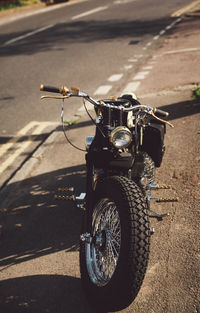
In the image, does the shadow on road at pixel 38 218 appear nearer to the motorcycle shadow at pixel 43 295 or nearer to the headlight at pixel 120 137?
the motorcycle shadow at pixel 43 295

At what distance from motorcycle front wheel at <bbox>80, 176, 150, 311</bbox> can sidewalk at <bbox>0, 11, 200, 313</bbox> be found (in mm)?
294

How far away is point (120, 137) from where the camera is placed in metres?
3.57

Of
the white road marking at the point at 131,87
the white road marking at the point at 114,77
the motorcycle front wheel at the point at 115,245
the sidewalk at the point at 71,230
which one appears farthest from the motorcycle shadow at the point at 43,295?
the white road marking at the point at 114,77

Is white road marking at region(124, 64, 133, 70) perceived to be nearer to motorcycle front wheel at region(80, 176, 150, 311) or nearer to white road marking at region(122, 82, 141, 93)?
white road marking at region(122, 82, 141, 93)

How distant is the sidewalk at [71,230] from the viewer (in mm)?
3561

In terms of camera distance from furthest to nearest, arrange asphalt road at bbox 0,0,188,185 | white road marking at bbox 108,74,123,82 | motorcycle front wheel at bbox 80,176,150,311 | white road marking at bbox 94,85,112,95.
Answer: white road marking at bbox 108,74,123,82 < white road marking at bbox 94,85,112,95 < asphalt road at bbox 0,0,188,185 < motorcycle front wheel at bbox 80,176,150,311

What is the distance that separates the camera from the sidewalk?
3561mm

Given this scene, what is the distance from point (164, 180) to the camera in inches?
210

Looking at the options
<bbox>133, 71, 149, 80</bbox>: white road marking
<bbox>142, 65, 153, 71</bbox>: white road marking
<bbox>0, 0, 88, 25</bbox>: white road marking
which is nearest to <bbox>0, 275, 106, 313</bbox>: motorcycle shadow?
<bbox>133, 71, 149, 80</bbox>: white road marking

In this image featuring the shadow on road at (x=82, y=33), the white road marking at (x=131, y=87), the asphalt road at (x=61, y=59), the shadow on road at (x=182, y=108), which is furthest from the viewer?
the shadow on road at (x=82, y=33)

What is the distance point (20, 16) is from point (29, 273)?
82.0 ft

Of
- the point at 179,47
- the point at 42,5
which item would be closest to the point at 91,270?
the point at 179,47

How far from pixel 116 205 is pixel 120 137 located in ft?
2.14

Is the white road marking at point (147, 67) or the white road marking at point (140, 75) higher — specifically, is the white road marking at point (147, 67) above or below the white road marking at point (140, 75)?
below
